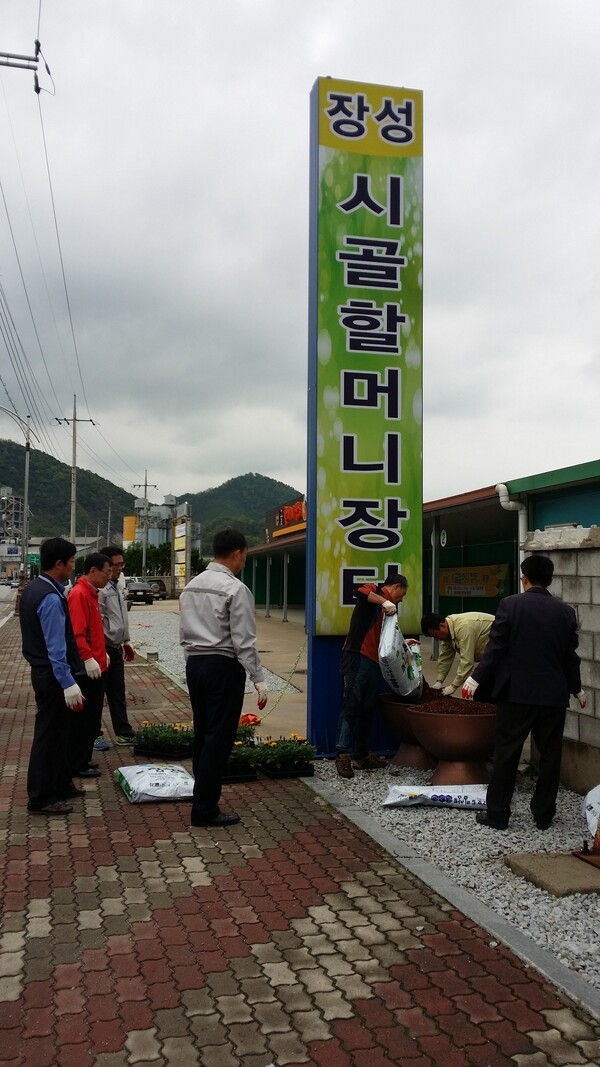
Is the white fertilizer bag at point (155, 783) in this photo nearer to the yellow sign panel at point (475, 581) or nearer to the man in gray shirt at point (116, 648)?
the man in gray shirt at point (116, 648)

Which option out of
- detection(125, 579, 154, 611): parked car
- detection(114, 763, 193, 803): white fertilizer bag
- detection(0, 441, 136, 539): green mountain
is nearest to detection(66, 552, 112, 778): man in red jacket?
detection(114, 763, 193, 803): white fertilizer bag

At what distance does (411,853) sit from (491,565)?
48.9 feet

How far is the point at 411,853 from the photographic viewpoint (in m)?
4.62

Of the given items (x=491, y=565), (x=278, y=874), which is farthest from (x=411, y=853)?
(x=491, y=565)

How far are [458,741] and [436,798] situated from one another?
447 millimetres

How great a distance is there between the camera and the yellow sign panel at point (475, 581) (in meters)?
18.3

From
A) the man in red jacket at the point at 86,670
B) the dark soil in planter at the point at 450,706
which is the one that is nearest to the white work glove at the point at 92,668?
the man in red jacket at the point at 86,670

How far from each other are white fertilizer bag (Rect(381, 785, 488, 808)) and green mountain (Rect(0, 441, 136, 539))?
3696 inches

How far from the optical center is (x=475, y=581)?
19.6 metres

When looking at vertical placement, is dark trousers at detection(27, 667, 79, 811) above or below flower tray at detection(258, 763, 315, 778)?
above

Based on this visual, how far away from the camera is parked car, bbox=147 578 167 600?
1854 inches

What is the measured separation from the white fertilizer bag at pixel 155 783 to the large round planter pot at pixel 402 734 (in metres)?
1.66

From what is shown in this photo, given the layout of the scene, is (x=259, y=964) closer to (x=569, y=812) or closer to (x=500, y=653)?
(x=500, y=653)

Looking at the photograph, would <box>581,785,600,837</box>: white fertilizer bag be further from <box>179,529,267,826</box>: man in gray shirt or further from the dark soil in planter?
<box>179,529,267,826</box>: man in gray shirt
